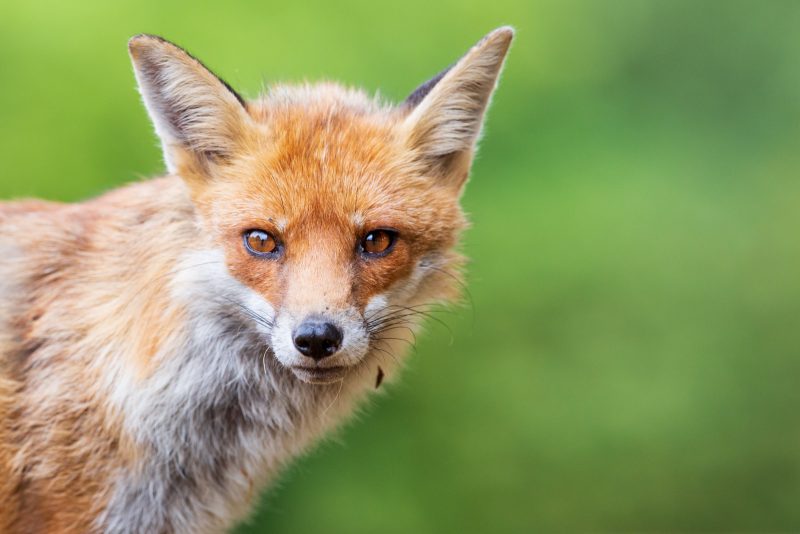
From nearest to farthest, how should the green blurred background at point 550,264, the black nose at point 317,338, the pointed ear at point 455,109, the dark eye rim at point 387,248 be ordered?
the black nose at point 317,338
the dark eye rim at point 387,248
the pointed ear at point 455,109
the green blurred background at point 550,264

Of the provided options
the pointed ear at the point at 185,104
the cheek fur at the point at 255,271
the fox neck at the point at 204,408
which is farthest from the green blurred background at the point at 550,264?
the cheek fur at the point at 255,271

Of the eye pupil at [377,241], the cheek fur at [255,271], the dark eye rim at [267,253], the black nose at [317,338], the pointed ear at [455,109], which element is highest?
the pointed ear at [455,109]

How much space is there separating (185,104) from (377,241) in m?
0.81

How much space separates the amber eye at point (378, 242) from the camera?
3.04m

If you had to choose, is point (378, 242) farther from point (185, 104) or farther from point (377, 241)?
point (185, 104)

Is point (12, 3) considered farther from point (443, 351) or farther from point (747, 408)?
point (747, 408)

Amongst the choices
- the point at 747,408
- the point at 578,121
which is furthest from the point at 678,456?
the point at 578,121

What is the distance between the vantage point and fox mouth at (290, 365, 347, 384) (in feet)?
9.67

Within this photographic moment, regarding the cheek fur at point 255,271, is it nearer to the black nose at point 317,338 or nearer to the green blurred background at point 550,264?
the black nose at point 317,338

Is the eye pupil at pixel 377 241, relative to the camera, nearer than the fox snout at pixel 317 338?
No

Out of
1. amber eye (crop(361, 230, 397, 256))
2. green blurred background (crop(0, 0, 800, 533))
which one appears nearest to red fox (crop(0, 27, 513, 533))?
amber eye (crop(361, 230, 397, 256))

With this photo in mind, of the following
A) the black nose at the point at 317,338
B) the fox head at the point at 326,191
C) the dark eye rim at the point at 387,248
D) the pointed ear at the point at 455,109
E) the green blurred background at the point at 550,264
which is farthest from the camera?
the green blurred background at the point at 550,264

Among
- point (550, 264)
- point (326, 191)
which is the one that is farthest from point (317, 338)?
point (550, 264)

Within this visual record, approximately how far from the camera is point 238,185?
3.12 m
